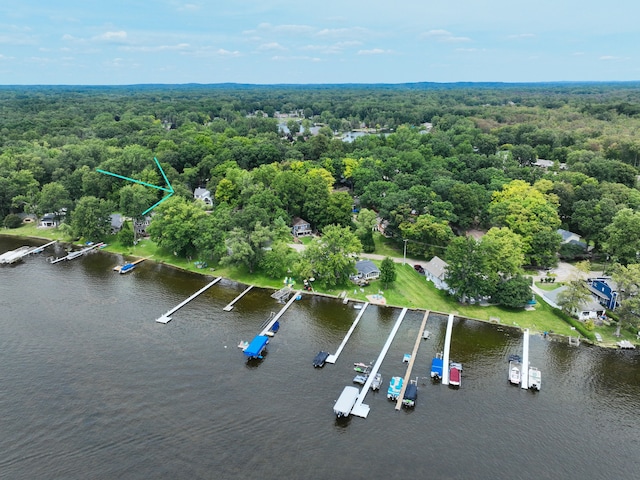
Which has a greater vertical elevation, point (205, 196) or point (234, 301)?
point (205, 196)

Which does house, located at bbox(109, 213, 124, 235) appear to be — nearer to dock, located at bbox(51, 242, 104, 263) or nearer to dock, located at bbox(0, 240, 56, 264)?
dock, located at bbox(51, 242, 104, 263)

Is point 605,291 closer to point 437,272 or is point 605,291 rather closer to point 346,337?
point 437,272

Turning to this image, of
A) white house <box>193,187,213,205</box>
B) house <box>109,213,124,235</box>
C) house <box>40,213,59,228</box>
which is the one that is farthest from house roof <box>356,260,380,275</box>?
house <box>40,213,59,228</box>

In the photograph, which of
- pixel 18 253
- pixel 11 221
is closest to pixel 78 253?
pixel 18 253

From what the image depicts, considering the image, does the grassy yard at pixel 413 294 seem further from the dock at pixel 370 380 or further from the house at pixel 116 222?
the house at pixel 116 222

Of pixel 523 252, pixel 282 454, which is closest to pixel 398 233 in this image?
pixel 523 252

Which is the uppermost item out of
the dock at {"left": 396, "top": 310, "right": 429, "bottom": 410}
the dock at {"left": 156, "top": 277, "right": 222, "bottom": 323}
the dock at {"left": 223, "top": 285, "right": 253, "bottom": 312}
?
the dock at {"left": 156, "top": 277, "right": 222, "bottom": 323}

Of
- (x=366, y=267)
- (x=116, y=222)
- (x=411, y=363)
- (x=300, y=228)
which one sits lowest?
(x=411, y=363)

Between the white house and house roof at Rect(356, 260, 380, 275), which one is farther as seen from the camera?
the white house
